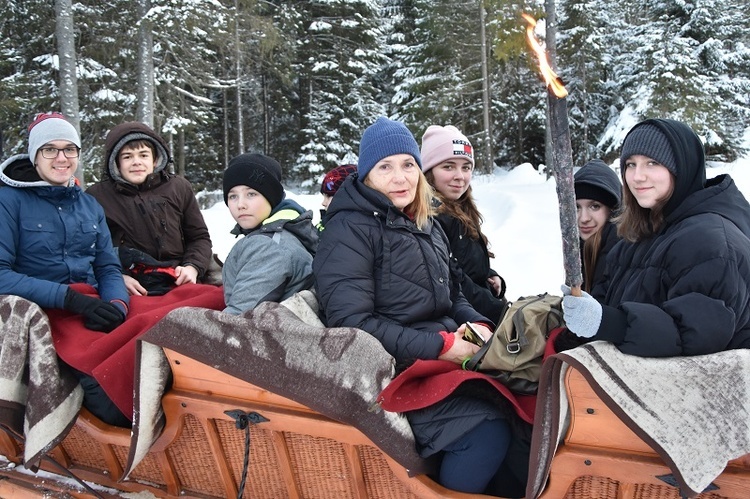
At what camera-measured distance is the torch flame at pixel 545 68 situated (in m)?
0.93

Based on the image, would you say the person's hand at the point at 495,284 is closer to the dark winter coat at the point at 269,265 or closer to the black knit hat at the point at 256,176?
the dark winter coat at the point at 269,265

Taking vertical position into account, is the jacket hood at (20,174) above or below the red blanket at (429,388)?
above

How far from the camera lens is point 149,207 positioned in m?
3.61

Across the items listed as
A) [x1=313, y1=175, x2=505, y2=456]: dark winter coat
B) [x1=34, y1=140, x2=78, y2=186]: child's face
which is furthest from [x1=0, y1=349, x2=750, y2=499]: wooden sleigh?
[x1=34, y1=140, x2=78, y2=186]: child's face

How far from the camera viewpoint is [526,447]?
1.99 meters

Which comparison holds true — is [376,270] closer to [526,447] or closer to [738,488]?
[526,447]

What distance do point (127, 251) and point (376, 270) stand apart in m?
1.98

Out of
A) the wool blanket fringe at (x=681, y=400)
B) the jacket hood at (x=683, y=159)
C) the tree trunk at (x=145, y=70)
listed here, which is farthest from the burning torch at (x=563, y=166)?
the tree trunk at (x=145, y=70)

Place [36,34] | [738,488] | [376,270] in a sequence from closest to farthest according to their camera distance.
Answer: [738,488] → [376,270] → [36,34]

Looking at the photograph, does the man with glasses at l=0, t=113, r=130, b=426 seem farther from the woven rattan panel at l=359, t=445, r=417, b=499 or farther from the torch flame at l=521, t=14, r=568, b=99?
the torch flame at l=521, t=14, r=568, b=99

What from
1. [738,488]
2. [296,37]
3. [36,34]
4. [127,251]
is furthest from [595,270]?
A: [296,37]

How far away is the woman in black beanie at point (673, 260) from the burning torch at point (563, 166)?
402 mm

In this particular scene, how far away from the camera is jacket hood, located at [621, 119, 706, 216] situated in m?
1.87

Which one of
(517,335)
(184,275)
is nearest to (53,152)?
(184,275)
